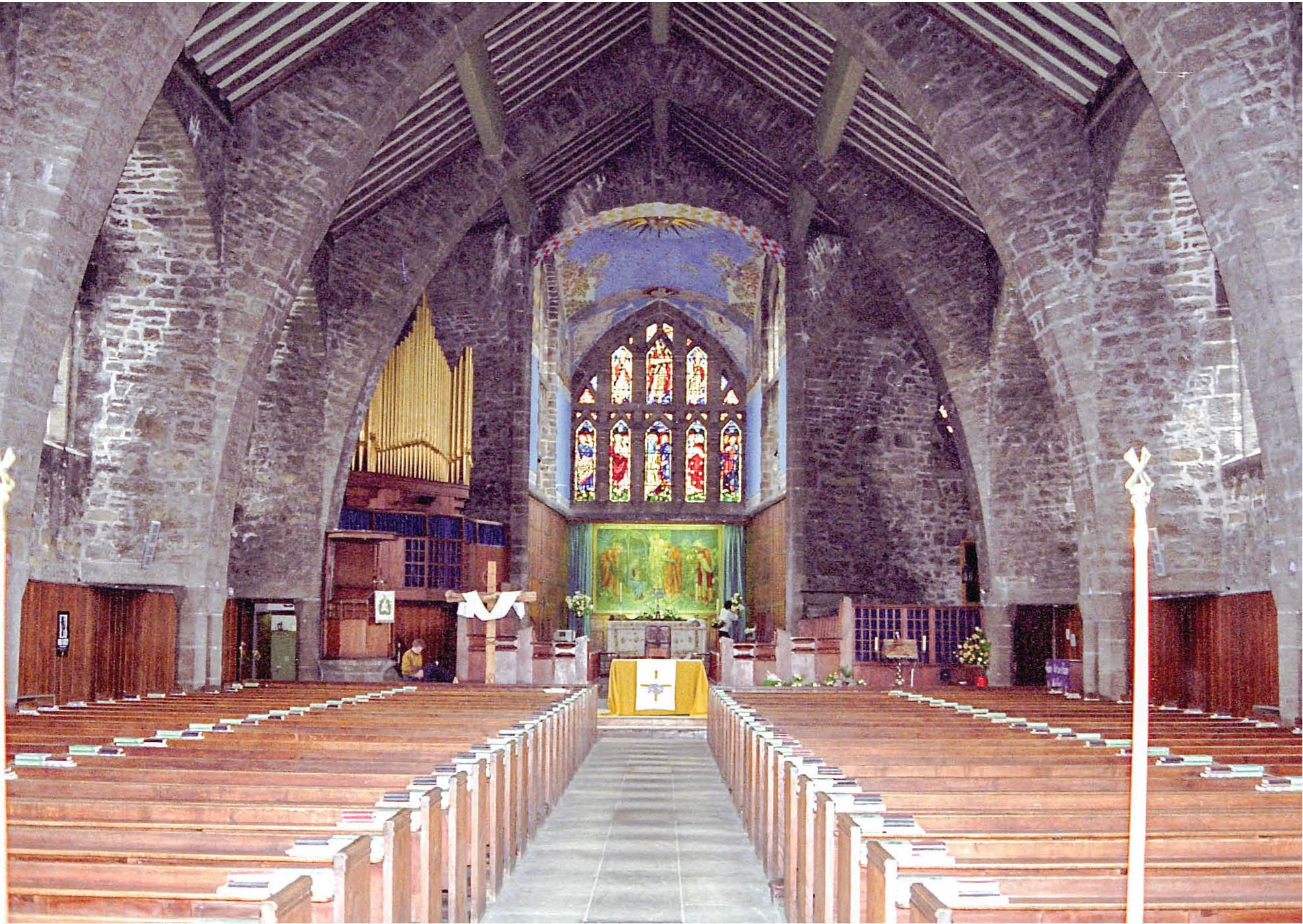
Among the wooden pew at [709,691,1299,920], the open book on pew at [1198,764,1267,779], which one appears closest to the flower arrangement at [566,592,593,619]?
the wooden pew at [709,691,1299,920]

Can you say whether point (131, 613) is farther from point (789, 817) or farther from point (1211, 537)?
point (1211, 537)

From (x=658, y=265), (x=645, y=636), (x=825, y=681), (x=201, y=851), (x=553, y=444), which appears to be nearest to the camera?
(x=201, y=851)

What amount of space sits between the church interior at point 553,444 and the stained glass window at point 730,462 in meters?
2.39

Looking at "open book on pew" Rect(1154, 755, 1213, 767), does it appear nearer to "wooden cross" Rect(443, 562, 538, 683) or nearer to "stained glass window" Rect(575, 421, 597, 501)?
"wooden cross" Rect(443, 562, 538, 683)

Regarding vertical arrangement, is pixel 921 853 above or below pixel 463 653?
above

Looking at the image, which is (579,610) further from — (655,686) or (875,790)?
(875,790)

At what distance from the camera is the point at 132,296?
12758 millimetres

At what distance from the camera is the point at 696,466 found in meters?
28.2

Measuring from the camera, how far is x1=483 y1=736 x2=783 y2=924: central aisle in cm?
611

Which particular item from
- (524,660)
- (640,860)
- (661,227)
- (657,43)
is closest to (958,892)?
(640,860)

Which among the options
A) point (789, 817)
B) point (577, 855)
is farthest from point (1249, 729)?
point (577, 855)

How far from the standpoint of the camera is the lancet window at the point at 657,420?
28.0m

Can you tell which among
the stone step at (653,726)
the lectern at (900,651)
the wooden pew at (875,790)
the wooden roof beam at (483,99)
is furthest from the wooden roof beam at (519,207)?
the wooden pew at (875,790)

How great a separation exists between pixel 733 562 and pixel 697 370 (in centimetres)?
419
